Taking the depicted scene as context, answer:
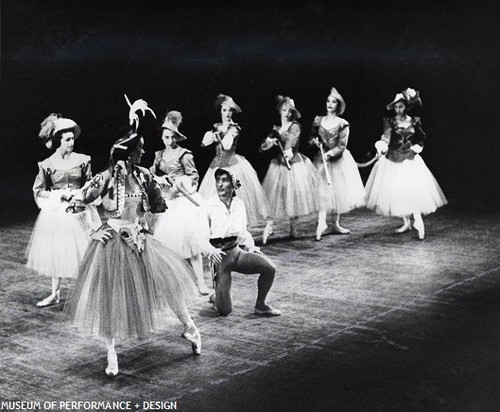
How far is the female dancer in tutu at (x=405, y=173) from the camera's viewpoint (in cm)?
648

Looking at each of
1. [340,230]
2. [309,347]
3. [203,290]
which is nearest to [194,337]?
[309,347]

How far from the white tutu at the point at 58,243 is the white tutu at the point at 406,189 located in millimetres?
2658

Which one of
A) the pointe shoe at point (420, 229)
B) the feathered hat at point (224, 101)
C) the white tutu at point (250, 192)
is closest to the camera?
the feathered hat at point (224, 101)

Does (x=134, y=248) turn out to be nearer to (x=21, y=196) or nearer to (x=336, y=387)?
(x=336, y=387)

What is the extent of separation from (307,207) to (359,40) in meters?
1.54

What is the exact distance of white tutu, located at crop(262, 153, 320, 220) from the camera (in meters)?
6.44

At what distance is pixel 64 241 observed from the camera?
197 inches

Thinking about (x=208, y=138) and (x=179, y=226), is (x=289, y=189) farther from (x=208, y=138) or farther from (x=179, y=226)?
(x=179, y=226)

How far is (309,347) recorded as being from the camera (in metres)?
4.22

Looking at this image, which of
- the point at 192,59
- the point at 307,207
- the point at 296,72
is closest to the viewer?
the point at 192,59

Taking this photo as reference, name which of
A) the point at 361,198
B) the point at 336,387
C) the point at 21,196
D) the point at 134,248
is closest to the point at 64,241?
the point at 21,196

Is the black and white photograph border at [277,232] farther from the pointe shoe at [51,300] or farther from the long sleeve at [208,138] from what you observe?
the long sleeve at [208,138]

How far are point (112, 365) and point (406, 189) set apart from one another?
337 centimetres

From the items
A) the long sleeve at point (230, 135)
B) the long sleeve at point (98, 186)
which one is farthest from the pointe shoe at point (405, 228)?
the long sleeve at point (98, 186)
